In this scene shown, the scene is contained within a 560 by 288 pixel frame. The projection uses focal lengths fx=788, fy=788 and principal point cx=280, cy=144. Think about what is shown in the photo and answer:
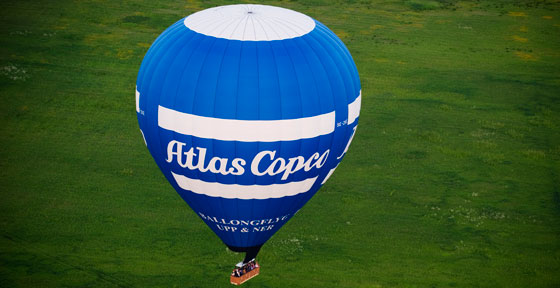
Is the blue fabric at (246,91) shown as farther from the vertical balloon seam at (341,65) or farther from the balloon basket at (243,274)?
the balloon basket at (243,274)

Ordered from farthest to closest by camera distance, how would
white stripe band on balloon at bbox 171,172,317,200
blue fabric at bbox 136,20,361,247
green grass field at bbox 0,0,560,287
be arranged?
1. green grass field at bbox 0,0,560,287
2. white stripe band on balloon at bbox 171,172,317,200
3. blue fabric at bbox 136,20,361,247

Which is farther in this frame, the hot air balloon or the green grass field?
the green grass field

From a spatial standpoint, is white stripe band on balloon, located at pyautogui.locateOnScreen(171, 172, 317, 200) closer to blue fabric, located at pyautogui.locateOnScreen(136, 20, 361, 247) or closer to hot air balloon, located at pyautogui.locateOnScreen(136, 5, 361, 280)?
hot air balloon, located at pyautogui.locateOnScreen(136, 5, 361, 280)

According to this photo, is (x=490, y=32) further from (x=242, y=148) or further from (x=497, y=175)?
(x=242, y=148)

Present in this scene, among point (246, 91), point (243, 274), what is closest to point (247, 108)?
point (246, 91)

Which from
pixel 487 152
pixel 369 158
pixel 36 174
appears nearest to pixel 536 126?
pixel 487 152

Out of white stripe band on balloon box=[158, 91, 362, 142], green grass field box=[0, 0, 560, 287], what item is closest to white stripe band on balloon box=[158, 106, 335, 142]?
white stripe band on balloon box=[158, 91, 362, 142]
